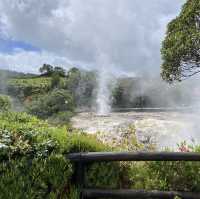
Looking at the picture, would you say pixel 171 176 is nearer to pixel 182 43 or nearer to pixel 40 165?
pixel 40 165

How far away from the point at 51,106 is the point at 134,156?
17.5 metres

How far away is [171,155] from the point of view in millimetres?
5531

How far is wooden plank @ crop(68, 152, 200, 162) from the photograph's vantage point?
5.52 m

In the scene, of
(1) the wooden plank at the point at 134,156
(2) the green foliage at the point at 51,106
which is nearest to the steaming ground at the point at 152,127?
(2) the green foliage at the point at 51,106

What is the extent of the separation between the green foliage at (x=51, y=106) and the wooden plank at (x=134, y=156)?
1690 centimetres

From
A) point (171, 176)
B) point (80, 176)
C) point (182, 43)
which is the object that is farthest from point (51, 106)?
point (171, 176)

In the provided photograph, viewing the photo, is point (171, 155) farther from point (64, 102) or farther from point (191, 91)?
point (191, 91)

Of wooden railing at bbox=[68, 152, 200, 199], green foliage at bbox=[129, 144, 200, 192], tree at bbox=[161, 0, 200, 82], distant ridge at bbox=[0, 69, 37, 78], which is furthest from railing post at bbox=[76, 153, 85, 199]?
distant ridge at bbox=[0, 69, 37, 78]

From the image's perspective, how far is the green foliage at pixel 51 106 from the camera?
74.1ft

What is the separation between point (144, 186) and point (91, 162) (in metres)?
0.74

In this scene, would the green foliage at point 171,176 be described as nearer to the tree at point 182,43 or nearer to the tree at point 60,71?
the tree at point 182,43

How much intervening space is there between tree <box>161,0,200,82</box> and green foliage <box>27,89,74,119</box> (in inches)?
354

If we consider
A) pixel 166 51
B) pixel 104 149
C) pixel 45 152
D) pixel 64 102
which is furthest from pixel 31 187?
pixel 64 102

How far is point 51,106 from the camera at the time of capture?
22.8m
